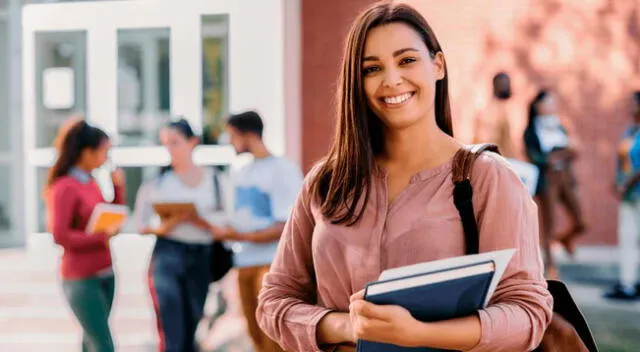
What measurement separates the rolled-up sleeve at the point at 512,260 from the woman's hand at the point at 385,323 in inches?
5.5

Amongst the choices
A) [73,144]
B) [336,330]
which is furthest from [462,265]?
[73,144]

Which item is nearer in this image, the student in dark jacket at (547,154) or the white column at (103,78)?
the student in dark jacket at (547,154)

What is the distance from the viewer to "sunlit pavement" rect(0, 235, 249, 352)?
650 cm

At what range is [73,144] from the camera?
4918 millimetres

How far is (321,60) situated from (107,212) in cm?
391

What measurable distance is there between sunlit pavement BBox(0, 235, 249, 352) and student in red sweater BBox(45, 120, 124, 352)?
1.38m

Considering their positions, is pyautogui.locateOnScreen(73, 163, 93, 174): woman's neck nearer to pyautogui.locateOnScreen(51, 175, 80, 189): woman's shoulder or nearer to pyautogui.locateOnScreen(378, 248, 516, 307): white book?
pyautogui.locateOnScreen(51, 175, 80, 189): woman's shoulder

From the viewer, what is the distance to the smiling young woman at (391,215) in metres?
1.78

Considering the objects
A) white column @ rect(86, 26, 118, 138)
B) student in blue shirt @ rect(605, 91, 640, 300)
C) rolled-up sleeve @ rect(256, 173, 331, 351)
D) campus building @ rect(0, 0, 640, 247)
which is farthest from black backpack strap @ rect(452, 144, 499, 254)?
white column @ rect(86, 26, 118, 138)

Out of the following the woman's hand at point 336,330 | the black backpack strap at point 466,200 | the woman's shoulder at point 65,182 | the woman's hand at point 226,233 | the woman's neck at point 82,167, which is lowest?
the woman's hand at point 226,233

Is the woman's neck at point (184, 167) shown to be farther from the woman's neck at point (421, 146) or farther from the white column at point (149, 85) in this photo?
the woman's neck at point (421, 146)

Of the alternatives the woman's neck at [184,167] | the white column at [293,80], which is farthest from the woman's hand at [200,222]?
the white column at [293,80]

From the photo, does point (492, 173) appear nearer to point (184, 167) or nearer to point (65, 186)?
point (65, 186)

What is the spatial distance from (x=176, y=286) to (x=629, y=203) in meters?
3.74
